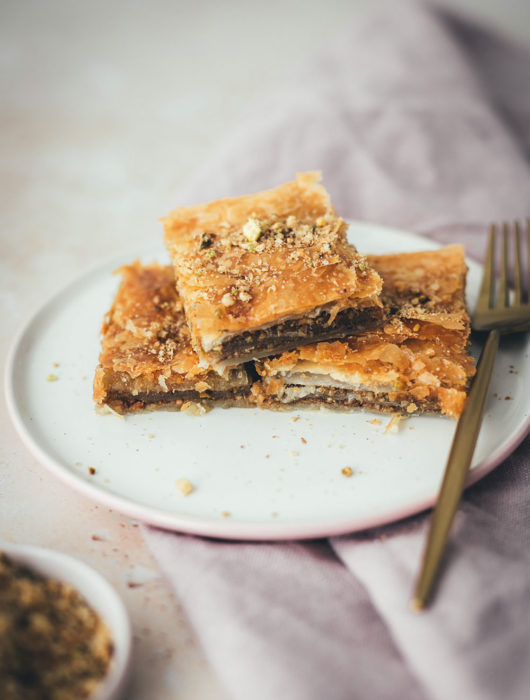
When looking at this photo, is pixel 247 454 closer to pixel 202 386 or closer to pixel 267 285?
pixel 202 386

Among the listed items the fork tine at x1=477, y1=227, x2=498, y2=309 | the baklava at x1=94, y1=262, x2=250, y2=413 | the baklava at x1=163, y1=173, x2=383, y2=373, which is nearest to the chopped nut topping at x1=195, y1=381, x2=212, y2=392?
the baklava at x1=94, y1=262, x2=250, y2=413

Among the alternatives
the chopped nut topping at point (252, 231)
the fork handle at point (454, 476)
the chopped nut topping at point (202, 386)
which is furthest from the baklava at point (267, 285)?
the fork handle at point (454, 476)

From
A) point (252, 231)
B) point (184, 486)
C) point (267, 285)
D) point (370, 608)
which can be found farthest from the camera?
point (252, 231)

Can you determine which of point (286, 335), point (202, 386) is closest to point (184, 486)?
point (202, 386)

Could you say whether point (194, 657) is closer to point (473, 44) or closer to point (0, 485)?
point (0, 485)

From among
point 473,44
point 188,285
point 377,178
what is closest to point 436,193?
point 377,178

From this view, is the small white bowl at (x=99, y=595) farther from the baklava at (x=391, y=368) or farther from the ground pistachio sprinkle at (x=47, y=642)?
the baklava at (x=391, y=368)
